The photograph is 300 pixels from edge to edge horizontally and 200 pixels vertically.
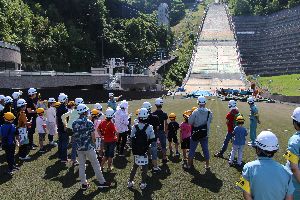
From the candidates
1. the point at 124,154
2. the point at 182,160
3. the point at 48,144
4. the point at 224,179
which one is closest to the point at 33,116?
the point at 48,144

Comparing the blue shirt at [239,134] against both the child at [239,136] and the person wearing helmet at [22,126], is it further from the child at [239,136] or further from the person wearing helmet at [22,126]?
the person wearing helmet at [22,126]

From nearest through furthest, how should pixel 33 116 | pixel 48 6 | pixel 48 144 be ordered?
pixel 33 116 < pixel 48 144 < pixel 48 6

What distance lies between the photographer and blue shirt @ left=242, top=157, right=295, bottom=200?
5555 mm

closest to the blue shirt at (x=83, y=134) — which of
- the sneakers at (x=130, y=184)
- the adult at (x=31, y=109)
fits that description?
the sneakers at (x=130, y=184)

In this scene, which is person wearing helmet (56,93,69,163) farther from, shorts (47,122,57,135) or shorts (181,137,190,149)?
shorts (181,137,190,149)

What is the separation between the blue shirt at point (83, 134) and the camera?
10.8 meters

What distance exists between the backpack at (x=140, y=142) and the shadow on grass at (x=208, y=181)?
7.46ft

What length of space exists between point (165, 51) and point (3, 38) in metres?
70.8

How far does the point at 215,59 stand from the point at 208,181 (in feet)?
344

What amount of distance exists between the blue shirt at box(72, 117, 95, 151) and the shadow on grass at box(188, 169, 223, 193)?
349cm

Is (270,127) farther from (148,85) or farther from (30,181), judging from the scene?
(148,85)

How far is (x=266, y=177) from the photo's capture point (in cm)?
557

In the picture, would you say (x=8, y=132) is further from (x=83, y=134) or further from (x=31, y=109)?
(x=31, y=109)

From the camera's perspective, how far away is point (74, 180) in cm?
1207
